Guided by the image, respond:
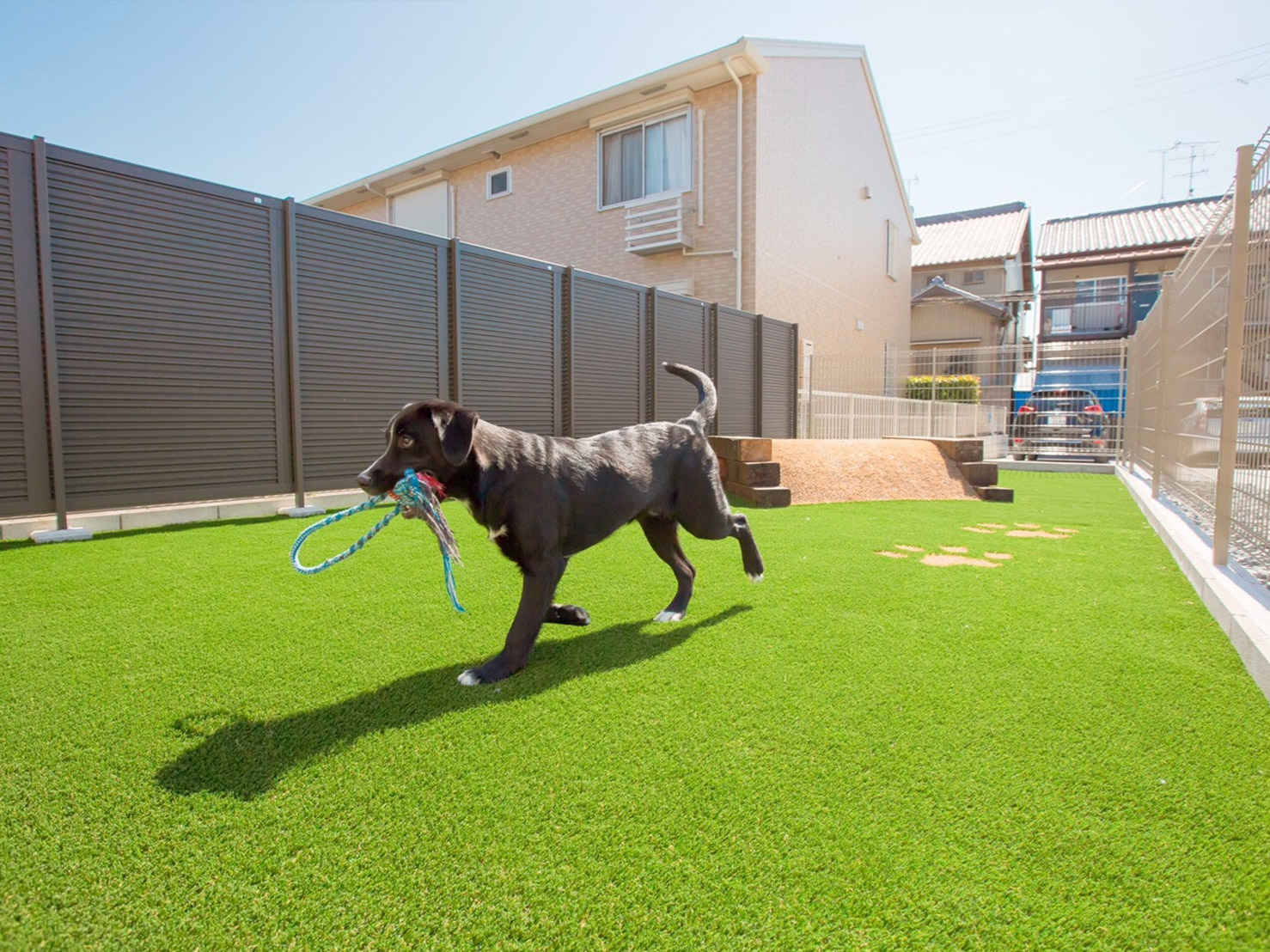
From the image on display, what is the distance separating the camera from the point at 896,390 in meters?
16.2

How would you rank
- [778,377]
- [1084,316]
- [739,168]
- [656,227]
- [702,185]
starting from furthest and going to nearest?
[1084,316] < [656,227] < [702,185] < [739,168] < [778,377]

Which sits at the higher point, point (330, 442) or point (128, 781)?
point (330, 442)

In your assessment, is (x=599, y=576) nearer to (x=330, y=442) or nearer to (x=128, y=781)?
(x=128, y=781)

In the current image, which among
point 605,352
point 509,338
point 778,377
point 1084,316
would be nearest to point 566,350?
point 605,352

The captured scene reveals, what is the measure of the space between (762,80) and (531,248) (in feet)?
19.4

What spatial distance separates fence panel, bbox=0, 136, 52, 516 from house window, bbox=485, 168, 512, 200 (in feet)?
39.7

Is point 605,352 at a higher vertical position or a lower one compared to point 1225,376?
higher

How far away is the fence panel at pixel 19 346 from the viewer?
164 inches

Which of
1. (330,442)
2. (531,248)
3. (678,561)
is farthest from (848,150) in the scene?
(678,561)

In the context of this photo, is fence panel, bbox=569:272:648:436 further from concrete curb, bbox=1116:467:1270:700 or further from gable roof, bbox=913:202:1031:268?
gable roof, bbox=913:202:1031:268

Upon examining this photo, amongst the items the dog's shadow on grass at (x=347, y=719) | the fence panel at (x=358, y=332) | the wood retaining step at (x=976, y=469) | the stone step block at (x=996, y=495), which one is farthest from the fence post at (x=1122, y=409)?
the dog's shadow on grass at (x=347, y=719)

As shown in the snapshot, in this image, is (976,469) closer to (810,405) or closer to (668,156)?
(810,405)

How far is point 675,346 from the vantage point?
948 cm

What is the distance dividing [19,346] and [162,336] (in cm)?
81
